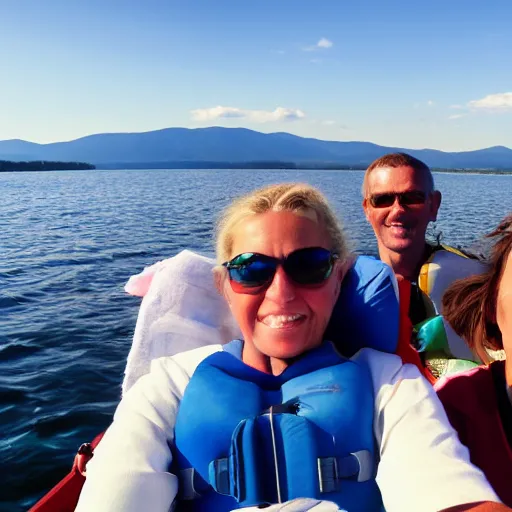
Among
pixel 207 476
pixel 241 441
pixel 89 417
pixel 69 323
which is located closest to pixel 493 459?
pixel 241 441

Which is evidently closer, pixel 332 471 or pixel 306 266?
pixel 332 471

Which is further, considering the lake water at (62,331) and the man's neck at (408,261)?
the lake water at (62,331)

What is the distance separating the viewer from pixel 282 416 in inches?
90.1

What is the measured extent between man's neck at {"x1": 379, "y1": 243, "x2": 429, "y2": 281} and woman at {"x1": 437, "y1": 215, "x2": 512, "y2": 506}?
2694mm

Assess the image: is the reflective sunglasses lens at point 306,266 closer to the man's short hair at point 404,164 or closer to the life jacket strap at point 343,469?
the life jacket strap at point 343,469

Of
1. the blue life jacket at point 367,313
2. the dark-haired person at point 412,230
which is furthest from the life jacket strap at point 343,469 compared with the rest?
the dark-haired person at point 412,230

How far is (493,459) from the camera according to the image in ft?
7.25

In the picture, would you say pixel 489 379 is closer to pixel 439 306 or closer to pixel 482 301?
pixel 482 301

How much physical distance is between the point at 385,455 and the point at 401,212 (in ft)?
11.0

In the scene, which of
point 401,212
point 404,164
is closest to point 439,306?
point 401,212

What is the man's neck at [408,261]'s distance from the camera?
17.4ft

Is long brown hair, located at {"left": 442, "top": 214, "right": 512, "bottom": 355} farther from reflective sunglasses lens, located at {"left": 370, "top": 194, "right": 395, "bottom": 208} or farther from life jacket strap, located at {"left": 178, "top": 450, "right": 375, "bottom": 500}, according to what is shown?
reflective sunglasses lens, located at {"left": 370, "top": 194, "right": 395, "bottom": 208}

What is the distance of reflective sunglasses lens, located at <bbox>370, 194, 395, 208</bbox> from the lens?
17.1 feet

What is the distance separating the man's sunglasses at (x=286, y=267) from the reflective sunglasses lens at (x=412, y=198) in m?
2.91
